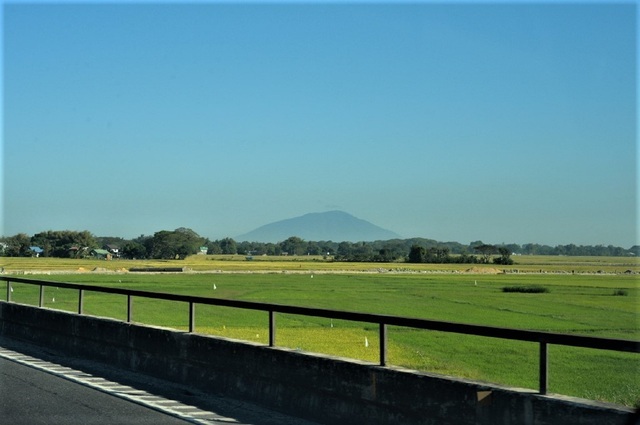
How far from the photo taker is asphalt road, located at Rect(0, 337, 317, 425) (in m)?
11.2

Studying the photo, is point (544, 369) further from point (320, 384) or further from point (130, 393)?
point (130, 393)

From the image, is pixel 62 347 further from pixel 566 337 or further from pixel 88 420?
pixel 566 337

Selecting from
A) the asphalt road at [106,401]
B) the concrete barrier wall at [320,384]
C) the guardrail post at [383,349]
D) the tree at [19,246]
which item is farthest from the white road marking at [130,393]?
the tree at [19,246]

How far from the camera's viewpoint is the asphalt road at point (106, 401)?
442 inches

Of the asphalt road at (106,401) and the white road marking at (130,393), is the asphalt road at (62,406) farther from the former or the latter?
the white road marking at (130,393)

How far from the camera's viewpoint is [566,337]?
8.36 meters

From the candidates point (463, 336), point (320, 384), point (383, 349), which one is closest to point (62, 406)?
point (320, 384)

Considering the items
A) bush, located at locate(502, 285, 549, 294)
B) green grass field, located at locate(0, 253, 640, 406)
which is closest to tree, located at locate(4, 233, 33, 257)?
green grass field, located at locate(0, 253, 640, 406)

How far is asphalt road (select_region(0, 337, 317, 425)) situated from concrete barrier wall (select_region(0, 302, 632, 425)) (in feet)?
0.84

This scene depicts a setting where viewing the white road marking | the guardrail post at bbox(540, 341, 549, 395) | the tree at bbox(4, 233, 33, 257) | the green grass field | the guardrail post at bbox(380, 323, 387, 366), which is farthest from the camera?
the tree at bbox(4, 233, 33, 257)

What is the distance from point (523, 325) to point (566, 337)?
1236 inches

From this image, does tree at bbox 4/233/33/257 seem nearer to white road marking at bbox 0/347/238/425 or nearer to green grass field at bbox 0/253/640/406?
green grass field at bbox 0/253/640/406

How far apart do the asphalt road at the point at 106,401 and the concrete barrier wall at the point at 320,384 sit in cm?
26

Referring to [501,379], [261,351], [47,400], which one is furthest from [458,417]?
[501,379]
